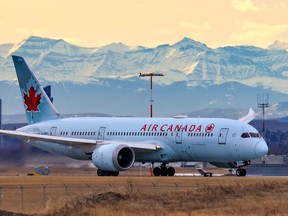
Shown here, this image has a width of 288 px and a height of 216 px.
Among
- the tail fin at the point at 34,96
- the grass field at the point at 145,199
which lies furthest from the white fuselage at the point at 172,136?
the grass field at the point at 145,199

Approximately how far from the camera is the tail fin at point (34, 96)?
98275 mm

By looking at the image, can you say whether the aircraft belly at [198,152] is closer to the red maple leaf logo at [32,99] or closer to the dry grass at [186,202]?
the dry grass at [186,202]

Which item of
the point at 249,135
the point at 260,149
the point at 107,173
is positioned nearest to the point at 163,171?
the point at 107,173

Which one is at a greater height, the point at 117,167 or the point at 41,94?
the point at 41,94

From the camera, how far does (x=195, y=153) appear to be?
8519 centimetres

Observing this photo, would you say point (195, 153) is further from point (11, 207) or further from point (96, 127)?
point (11, 207)

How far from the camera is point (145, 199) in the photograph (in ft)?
190

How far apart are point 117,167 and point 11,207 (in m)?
25.2

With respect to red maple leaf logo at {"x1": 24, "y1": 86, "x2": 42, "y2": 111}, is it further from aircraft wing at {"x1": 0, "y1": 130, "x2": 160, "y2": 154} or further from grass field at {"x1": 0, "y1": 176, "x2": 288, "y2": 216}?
grass field at {"x1": 0, "y1": 176, "x2": 288, "y2": 216}

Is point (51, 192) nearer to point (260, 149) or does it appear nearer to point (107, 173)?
point (107, 173)

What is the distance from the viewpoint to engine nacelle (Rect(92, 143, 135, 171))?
83.9 m

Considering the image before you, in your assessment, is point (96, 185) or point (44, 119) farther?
point (44, 119)

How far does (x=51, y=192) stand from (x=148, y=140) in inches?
916

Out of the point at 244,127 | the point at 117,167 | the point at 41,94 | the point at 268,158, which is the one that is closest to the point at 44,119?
the point at 41,94
